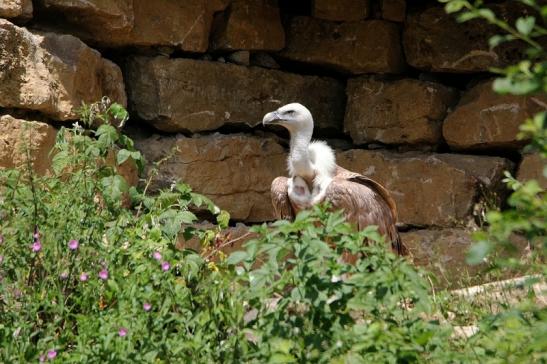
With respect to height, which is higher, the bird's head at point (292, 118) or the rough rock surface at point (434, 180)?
the bird's head at point (292, 118)

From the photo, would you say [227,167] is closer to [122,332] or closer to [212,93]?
[212,93]

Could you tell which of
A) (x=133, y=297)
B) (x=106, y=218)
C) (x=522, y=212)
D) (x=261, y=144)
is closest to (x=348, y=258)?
(x=261, y=144)

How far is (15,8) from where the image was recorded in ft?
17.5

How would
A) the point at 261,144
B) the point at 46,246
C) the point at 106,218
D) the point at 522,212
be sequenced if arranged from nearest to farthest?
1. the point at 522,212
2. the point at 46,246
3. the point at 106,218
4. the point at 261,144

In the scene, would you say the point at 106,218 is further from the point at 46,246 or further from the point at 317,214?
the point at 317,214

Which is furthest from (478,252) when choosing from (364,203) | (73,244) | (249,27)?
(249,27)

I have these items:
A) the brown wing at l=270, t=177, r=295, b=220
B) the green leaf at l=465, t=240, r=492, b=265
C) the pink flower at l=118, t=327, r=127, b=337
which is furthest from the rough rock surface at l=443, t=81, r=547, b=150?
the green leaf at l=465, t=240, r=492, b=265

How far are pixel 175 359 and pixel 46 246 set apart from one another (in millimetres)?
624

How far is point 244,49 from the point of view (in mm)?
6746

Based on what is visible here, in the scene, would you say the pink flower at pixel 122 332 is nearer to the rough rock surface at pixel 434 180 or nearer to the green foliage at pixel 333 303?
the green foliage at pixel 333 303

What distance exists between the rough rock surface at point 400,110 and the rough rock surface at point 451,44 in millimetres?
163

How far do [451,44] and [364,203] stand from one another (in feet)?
5.03

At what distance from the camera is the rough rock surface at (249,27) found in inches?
261

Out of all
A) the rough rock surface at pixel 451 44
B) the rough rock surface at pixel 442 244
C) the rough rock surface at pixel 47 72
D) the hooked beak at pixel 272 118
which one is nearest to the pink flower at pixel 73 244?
the rough rock surface at pixel 47 72
